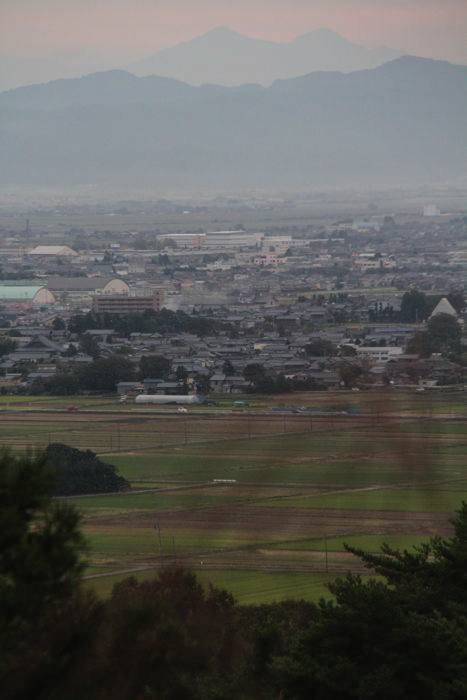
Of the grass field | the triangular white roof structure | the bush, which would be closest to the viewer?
the grass field

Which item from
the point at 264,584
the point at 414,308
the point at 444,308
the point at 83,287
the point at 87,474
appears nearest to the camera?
the point at 264,584

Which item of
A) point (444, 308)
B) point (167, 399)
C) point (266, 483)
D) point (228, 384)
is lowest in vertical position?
point (444, 308)

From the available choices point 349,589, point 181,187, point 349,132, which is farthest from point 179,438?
point 349,132

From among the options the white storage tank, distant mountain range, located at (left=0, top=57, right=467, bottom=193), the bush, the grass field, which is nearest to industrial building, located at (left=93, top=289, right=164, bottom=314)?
the white storage tank

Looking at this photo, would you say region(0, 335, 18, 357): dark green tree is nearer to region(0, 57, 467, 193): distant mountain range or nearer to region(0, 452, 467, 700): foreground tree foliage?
region(0, 452, 467, 700): foreground tree foliage

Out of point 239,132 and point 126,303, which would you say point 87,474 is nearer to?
point 126,303

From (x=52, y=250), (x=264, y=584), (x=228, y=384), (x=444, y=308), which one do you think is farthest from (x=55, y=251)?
(x=264, y=584)
